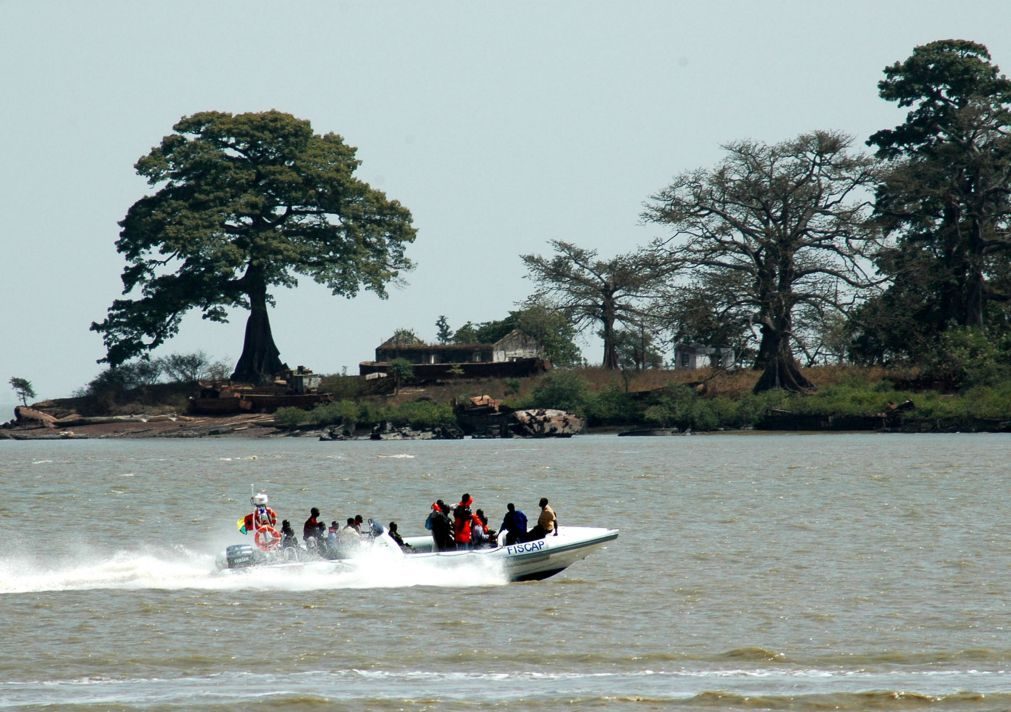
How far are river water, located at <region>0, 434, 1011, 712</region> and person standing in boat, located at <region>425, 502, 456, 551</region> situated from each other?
62 cm

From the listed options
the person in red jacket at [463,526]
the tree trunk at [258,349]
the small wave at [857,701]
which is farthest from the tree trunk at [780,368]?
the small wave at [857,701]

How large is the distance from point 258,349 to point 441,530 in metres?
75.5

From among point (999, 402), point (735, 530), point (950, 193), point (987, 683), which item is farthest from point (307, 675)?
point (950, 193)

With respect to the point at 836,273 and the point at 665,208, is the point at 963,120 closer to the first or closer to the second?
the point at 836,273

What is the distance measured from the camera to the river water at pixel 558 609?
19203 mm

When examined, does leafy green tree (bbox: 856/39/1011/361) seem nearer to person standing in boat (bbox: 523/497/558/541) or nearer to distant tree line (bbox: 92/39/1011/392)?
distant tree line (bbox: 92/39/1011/392)

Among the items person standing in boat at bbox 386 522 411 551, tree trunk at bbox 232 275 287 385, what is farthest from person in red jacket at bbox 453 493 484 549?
tree trunk at bbox 232 275 287 385

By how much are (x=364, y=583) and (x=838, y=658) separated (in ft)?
31.1

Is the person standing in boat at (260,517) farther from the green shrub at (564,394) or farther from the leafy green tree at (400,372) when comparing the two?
the leafy green tree at (400,372)

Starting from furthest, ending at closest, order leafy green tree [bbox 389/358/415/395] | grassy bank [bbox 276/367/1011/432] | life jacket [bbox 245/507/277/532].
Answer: leafy green tree [bbox 389/358/415/395] → grassy bank [bbox 276/367/1011/432] → life jacket [bbox 245/507/277/532]

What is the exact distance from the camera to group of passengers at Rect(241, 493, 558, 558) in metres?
27.4

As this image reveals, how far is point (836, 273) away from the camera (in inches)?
3282

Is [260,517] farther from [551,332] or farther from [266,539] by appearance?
[551,332]

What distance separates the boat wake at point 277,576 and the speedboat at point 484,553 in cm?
9
